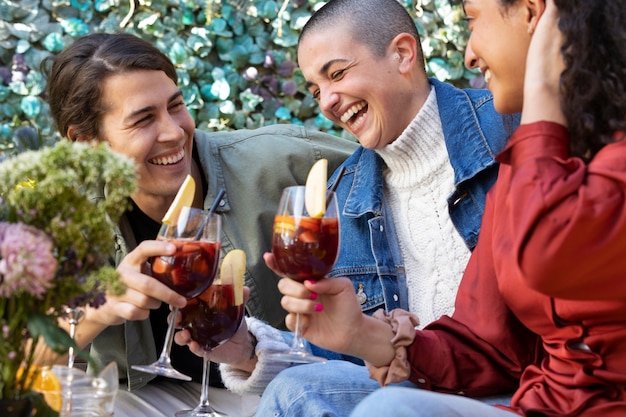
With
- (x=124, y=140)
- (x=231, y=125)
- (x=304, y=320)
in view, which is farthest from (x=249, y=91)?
(x=304, y=320)

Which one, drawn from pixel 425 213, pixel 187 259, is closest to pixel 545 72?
pixel 187 259

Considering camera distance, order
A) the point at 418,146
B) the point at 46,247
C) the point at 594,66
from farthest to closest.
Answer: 1. the point at 418,146
2. the point at 594,66
3. the point at 46,247

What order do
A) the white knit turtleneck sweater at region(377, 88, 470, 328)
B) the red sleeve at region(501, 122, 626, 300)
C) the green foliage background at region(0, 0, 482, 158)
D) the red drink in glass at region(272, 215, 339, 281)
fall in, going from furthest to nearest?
the green foliage background at region(0, 0, 482, 158) < the white knit turtleneck sweater at region(377, 88, 470, 328) < the red drink in glass at region(272, 215, 339, 281) < the red sleeve at region(501, 122, 626, 300)

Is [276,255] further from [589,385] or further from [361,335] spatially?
[589,385]

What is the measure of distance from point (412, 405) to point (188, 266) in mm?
652

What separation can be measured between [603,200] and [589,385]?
0.39 metres

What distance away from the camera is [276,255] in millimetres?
2037

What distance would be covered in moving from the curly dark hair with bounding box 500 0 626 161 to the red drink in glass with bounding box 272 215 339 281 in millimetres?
557

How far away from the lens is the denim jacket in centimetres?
269

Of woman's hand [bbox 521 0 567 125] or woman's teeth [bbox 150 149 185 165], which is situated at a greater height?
woman's hand [bbox 521 0 567 125]

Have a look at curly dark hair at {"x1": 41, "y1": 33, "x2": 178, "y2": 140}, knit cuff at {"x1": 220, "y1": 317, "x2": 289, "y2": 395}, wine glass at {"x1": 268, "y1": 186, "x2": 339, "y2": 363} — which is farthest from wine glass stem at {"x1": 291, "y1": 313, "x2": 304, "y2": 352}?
curly dark hair at {"x1": 41, "y1": 33, "x2": 178, "y2": 140}

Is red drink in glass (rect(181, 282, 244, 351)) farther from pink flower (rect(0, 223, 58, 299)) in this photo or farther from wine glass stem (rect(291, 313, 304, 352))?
pink flower (rect(0, 223, 58, 299))

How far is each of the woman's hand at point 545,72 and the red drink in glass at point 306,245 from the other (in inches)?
19.5

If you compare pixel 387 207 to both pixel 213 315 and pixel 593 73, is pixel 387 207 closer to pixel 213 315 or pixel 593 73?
pixel 213 315
